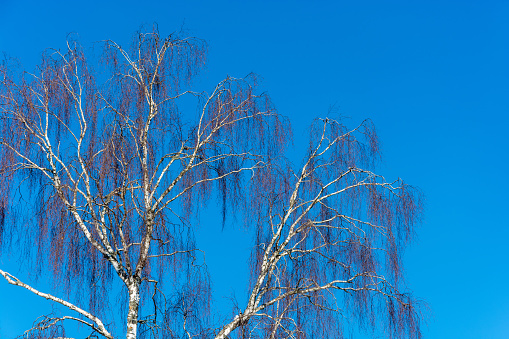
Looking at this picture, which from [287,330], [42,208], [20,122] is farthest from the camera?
[20,122]

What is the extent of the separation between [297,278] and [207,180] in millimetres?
1684

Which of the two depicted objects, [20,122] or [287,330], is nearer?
[287,330]

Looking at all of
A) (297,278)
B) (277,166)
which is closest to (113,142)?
(277,166)

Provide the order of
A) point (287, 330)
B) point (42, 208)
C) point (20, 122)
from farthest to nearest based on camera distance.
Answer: point (20, 122) < point (42, 208) < point (287, 330)

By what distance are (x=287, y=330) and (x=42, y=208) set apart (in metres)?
3.19

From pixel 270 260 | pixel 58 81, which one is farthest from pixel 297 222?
pixel 58 81

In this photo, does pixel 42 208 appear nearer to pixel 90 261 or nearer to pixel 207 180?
pixel 90 261

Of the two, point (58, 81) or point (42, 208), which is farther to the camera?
point (58, 81)

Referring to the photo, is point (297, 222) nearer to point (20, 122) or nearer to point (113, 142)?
point (113, 142)

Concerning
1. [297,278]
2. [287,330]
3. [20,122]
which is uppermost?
[20,122]

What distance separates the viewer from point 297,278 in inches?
306

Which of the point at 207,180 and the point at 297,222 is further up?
the point at 207,180

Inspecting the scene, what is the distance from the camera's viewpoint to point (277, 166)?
27.3ft

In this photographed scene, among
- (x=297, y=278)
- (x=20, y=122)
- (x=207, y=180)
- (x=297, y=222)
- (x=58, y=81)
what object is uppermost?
(x=58, y=81)
